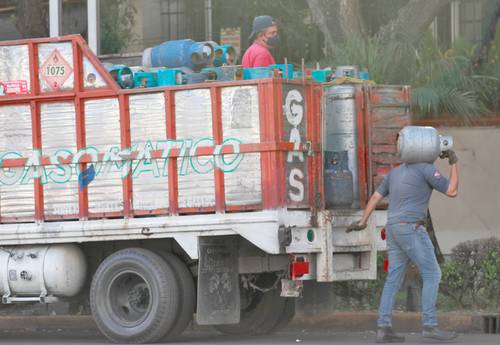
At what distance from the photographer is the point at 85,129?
1197cm

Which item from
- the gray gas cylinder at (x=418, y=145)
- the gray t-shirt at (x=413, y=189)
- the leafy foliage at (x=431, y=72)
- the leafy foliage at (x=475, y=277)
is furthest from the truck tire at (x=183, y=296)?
the leafy foliage at (x=431, y=72)

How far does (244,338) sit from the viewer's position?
1266cm

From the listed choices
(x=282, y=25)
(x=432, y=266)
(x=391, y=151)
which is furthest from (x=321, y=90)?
(x=282, y=25)

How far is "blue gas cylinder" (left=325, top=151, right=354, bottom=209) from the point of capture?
11.6 metres

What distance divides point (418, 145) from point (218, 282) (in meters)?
1.99

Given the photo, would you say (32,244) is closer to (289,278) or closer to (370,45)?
(289,278)

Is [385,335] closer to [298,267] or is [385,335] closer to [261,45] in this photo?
[298,267]

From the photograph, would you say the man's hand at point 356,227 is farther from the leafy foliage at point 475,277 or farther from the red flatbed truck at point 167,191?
the leafy foliage at point 475,277

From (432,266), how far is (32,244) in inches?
139

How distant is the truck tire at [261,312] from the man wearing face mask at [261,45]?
2.05m

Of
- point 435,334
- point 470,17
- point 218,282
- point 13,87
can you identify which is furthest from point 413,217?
point 470,17

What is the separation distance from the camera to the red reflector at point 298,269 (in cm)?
1129

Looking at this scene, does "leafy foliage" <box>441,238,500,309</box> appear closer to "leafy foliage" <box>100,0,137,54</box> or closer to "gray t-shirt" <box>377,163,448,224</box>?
"gray t-shirt" <box>377,163,448,224</box>

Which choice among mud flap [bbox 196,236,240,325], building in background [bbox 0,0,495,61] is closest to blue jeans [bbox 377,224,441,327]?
mud flap [bbox 196,236,240,325]
